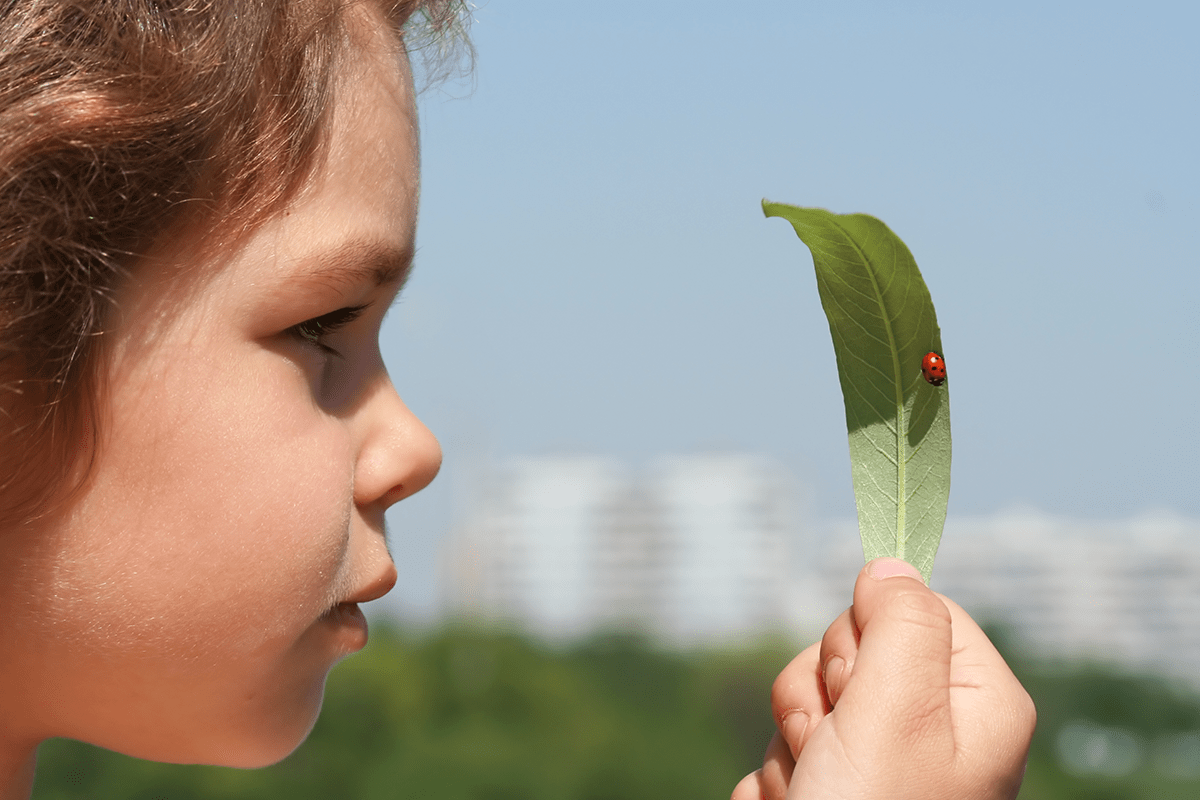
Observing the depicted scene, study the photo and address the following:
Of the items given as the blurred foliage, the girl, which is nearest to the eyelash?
the girl

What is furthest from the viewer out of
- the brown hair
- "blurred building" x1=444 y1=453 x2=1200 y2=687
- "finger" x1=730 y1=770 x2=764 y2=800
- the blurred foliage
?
"blurred building" x1=444 y1=453 x2=1200 y2=687

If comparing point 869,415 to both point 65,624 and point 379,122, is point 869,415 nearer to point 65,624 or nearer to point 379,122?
point 379,122

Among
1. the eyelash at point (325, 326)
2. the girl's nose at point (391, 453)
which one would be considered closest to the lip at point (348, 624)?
Result: the girl's nose at point (391, 453)

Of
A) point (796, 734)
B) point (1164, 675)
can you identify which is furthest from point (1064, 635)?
point (796, 734)

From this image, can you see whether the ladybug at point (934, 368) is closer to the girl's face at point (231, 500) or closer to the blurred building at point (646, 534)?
the girl's face at point (231, 500)

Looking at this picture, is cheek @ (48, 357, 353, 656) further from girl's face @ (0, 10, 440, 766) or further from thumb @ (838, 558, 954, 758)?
thumb @ (838, 558, 954, 758)

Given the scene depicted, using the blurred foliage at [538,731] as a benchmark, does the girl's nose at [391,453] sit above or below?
above
